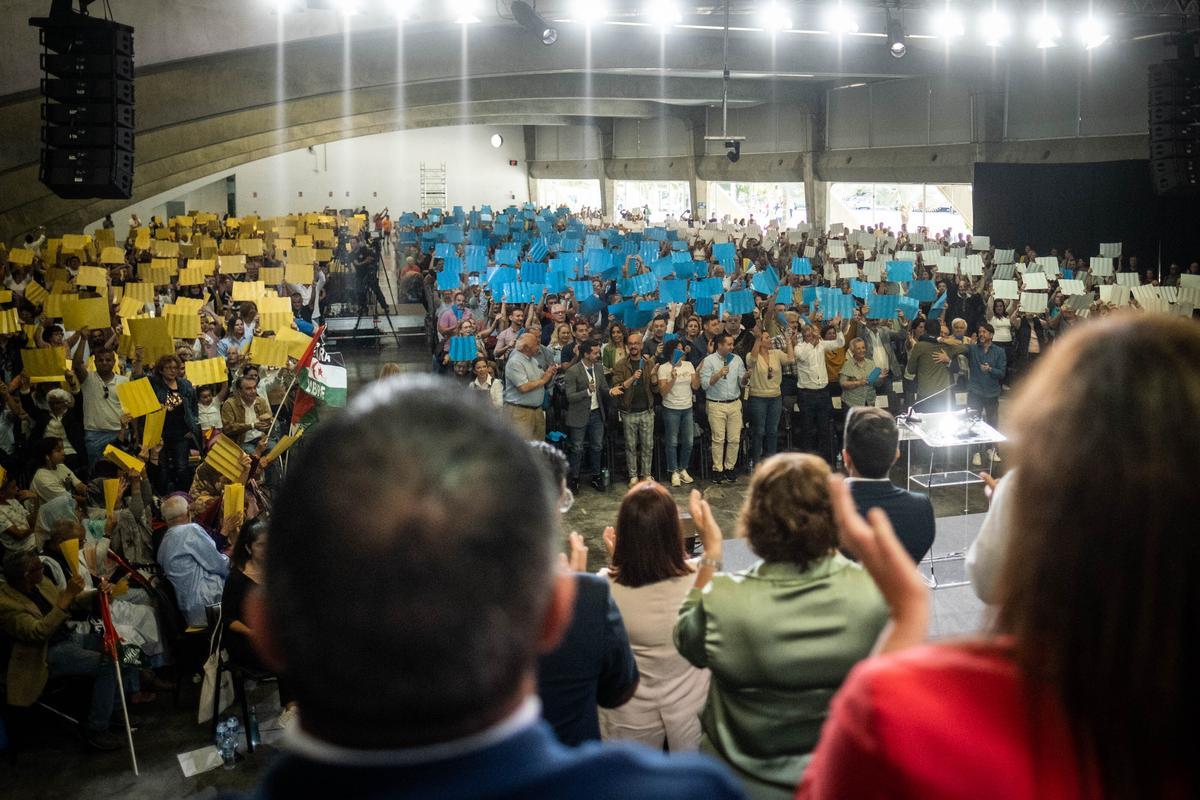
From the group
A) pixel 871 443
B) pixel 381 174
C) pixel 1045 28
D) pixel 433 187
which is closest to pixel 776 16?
pixel 1045 28

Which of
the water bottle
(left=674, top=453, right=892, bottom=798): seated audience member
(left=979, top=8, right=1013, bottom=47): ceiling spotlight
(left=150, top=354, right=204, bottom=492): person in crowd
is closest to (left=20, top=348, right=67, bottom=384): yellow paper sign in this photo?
(left=150, top=354, right=204, bottom=492): person in crowd

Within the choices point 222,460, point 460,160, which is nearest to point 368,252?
point 222,460

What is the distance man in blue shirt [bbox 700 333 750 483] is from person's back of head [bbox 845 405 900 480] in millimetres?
5993

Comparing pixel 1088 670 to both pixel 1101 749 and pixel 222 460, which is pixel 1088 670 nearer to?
pixel 1101 749

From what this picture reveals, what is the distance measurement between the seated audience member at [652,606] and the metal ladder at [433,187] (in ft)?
131

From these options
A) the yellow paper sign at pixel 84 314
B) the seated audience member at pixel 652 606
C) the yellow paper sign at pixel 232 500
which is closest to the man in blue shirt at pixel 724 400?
the yellow paper sign at pixel 232 500

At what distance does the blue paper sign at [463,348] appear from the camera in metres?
9.35

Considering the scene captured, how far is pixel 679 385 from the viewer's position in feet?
30.9

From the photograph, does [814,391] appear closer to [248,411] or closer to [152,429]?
[248,411]

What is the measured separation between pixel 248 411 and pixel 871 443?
6.38 meters

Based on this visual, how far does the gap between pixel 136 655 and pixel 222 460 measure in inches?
63.1

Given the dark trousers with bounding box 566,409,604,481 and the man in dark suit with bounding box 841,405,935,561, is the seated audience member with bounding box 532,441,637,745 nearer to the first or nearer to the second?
the man in dark suit with bounding box 841,405,935,561

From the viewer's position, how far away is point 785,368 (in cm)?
1016

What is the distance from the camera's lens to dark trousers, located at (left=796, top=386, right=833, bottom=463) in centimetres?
988
